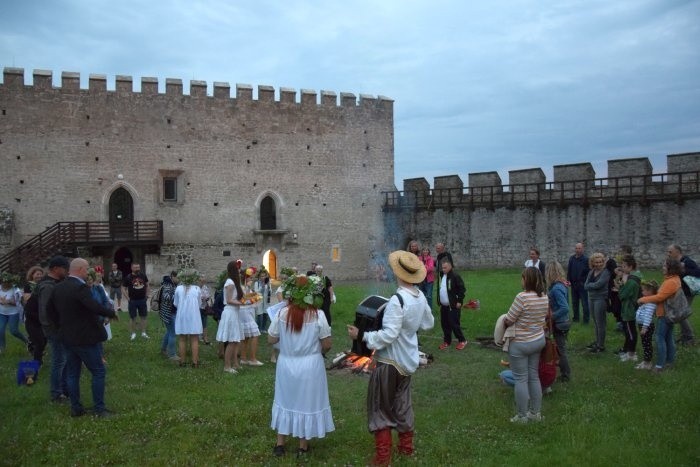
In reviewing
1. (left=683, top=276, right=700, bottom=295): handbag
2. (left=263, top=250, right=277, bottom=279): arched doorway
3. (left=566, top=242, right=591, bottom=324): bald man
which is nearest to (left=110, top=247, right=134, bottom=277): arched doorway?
(left=263, top=250, right=277, bottom=279): arched doorway

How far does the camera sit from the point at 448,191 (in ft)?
90.3

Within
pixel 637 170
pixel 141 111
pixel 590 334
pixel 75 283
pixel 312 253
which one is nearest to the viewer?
pixel 75 283

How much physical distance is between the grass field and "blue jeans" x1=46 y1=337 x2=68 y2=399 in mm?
220

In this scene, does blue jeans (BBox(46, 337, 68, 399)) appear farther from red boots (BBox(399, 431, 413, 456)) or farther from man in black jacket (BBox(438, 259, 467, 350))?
man in black jacket (BBox(438, 259, 467, 350))

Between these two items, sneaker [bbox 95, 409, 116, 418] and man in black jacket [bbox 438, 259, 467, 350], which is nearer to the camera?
sneaker [bbox 95, 409, 116, 418]

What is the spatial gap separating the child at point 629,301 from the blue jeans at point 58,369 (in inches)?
308

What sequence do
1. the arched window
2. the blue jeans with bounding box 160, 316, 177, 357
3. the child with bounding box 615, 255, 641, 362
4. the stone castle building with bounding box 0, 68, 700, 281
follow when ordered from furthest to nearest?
the arched window → the stone castle building with bounding box 0, 68, 700, 281 → the blue jeans with bounding box 160, 316, 177, 357 → the child with bounding box 615, 255, 641, 362

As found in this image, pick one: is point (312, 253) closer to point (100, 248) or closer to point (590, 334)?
point (100, 248)

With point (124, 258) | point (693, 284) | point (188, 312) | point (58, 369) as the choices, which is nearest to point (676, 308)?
point (693, 284)

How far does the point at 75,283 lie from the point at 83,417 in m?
1.55

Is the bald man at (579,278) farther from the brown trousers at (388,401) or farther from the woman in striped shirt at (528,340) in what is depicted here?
the brown trousers at (388,401)

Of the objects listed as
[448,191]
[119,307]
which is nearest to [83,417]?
[119,307]

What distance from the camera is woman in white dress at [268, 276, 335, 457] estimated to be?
5.52 m

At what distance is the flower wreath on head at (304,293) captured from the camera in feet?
18.5
